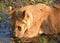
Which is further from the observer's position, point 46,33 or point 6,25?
point 6,25

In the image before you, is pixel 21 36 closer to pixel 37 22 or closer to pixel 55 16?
→ pixel 37 22

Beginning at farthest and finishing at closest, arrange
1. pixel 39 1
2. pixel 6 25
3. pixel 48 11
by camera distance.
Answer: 1. pixel 39 1
2. pixel 6 25
3. pixel 48 11

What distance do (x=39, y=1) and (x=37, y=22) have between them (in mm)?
2932

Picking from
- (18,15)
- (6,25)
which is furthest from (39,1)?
(18,15)

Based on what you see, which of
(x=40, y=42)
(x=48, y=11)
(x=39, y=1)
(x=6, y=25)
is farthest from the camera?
(x=39, y=1)

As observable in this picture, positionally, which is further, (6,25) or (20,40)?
(6,25)

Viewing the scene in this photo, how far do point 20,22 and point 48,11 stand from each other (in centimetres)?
100

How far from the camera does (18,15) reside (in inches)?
324

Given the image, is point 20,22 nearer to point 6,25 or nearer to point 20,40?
point 20,40

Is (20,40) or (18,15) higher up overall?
(18,15)

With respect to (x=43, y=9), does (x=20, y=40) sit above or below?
below

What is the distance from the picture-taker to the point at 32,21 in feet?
27.7

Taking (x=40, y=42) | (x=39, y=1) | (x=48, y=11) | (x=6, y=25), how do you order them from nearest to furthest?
(x=40, y=42) → (x=48, y=11) → (x=6, y=25) → (x=39, y=1)

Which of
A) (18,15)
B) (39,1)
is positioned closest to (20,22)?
(18,15)
